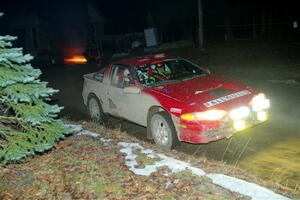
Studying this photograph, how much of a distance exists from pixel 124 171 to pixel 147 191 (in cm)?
83

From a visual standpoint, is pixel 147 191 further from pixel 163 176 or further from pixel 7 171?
pixel 7 171

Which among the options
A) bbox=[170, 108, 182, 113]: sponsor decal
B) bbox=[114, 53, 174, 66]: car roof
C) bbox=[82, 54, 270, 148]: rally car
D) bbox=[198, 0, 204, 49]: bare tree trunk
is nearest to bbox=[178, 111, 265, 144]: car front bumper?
bbox=[82, 54, 270, 148]: rally car

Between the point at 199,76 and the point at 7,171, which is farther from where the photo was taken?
the point at 199,76

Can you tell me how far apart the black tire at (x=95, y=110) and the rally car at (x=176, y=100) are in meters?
0.28

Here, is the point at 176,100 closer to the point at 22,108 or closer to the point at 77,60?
the point at 22,108

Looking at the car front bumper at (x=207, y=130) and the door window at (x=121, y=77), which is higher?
the door window at (x=121, y=77)

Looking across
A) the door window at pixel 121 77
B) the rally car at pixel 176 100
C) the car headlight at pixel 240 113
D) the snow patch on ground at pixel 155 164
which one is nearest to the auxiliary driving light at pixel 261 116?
the rally car at pixel 176 100

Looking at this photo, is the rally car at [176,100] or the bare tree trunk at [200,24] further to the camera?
the bare tree trunk at [200,24]

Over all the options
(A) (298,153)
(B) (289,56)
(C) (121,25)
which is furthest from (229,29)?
(A) (298,153)

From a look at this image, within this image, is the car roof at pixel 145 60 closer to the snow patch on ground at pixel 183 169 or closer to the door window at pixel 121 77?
the door window at pixel 121 77

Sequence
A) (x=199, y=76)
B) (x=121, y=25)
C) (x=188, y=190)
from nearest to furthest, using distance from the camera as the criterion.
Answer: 1. (x=188, y=190)
2. (x=199, y=76)
3. (x=121, y=25)

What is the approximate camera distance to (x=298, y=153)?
6.79 m

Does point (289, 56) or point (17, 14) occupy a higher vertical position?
point (17, 14)

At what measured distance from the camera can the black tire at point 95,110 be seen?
9867mm
